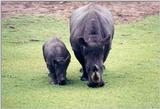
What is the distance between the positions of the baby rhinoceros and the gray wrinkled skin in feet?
1.01

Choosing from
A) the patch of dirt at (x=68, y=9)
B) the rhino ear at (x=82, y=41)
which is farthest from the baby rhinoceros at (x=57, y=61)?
the patch of dirt at (x=68, y=9)

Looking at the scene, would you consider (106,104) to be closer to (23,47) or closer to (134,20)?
(23,47)

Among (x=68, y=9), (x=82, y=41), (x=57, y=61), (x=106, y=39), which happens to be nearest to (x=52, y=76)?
(x=57, y=61)

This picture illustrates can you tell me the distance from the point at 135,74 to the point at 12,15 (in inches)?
395

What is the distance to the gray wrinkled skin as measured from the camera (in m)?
12.3

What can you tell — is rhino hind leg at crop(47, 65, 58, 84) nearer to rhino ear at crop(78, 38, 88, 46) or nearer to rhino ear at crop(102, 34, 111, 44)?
rhino ear at crop(78, 38, 88, 46)

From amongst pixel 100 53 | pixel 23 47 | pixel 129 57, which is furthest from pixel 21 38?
pixel 100 53

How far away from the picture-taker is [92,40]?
12.4 meters

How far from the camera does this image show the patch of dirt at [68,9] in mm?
23000

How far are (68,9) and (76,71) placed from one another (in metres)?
9.66

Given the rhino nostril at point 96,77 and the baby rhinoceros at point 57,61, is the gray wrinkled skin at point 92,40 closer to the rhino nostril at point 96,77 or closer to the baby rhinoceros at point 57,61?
the rhino nostril at point 96,77

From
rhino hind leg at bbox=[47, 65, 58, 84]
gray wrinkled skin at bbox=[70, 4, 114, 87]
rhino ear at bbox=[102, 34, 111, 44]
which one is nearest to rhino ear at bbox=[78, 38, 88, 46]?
gray wrinkled skin at bbox=[70, 4, 114, 87]

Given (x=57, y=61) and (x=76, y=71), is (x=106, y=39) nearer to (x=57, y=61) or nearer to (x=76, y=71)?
(x=57, y=61)

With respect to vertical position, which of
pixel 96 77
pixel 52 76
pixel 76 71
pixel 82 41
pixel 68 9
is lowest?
pixel 68 9
